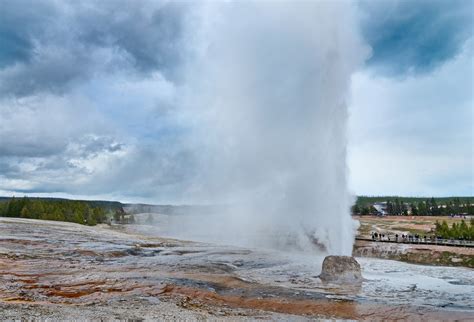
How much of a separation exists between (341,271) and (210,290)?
627 centimetres

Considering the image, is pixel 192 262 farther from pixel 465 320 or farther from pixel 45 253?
pixel 465 320

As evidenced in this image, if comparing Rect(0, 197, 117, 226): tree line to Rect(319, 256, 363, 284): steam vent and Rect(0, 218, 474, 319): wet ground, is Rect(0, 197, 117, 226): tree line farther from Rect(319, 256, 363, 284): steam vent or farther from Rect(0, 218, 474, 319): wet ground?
Rect(319, 256, 363, 284): steam vent

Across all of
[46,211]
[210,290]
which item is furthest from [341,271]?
[46,211]

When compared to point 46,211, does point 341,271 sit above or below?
below

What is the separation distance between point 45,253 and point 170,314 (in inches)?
714

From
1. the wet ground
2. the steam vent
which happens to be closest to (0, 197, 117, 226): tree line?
the wet ground

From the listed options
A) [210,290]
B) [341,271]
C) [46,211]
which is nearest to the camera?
[210,290]

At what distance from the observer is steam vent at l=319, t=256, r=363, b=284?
17.4 meters

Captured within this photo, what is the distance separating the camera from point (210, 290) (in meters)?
14.6

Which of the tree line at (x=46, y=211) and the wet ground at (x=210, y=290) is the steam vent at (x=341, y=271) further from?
the tree line at (x=46, y=211)

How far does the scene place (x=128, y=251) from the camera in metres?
28.3

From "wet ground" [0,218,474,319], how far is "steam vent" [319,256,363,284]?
75 cm

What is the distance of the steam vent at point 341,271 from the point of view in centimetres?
1744

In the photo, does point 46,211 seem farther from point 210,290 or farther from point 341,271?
point 341,271
